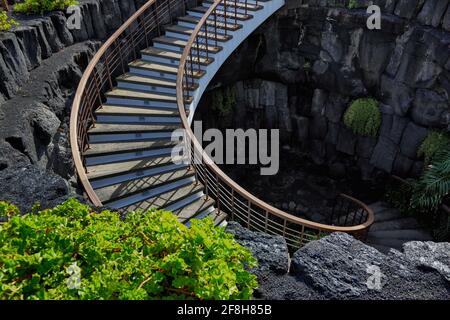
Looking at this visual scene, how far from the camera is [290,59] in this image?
10648 mm

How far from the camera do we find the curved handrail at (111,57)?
6.19m

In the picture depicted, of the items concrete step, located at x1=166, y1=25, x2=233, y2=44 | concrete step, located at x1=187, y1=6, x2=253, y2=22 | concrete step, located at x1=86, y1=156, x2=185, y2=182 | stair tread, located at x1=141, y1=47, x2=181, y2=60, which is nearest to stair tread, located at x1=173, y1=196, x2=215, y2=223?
concrete step, located at x1=86, y1=156, x2=185, y2=182

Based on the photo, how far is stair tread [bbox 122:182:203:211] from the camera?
568cm

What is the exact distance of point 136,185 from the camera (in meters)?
5.90

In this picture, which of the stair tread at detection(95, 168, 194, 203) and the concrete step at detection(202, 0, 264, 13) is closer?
the stair tread at detection(95, 168, 194, 203)

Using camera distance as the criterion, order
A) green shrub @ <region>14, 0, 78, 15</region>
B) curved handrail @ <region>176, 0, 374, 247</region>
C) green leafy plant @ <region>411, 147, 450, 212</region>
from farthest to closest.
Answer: green leafy plant @ <region>411, 147, 450, 212</region>, green shrub @ <region>14, 0, 78, 15</region>, curved handrail @ <region>176, 0, 374, 247</region>

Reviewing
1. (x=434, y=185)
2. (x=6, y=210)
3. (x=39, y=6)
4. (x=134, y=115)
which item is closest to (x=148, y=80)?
(x=134, y=115)

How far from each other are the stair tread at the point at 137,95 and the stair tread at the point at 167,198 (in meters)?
1.98

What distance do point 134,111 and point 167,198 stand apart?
80.4 inches

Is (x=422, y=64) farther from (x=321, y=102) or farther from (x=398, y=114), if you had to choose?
(x=321, y=102)

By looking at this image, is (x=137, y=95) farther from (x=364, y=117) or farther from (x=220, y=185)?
(x=364, y=117)

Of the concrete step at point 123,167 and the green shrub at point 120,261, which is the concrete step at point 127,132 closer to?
the concrete step at point 123,167

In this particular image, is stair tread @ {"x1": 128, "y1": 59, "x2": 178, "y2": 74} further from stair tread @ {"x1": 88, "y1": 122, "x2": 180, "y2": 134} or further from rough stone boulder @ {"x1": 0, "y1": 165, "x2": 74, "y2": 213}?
rough stone boulder @ {"x1": 0, "y1": 165, "x2": 74, "y2": 213}

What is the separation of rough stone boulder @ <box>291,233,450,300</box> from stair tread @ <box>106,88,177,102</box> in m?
4.77
